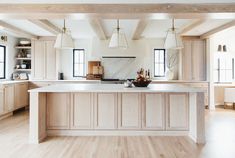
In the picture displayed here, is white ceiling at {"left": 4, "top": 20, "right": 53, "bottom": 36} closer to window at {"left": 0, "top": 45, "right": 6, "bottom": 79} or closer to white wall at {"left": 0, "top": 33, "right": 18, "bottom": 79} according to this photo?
white wall at {"left": 0, "top": 33, "right": 18, "bottom": 79}

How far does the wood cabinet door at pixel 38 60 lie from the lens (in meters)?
7.70

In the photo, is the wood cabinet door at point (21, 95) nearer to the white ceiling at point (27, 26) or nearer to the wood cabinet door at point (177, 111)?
the white ceiling at point (27, 26)

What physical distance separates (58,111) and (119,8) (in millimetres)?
2208

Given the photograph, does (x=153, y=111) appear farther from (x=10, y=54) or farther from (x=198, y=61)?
(x=10, y=54)

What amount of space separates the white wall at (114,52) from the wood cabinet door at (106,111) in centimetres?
354

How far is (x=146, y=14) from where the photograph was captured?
405 centimetres

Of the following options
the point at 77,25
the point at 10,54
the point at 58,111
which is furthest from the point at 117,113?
the point at 10,54

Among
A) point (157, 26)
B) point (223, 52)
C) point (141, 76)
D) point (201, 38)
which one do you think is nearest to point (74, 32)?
point (157, 26)

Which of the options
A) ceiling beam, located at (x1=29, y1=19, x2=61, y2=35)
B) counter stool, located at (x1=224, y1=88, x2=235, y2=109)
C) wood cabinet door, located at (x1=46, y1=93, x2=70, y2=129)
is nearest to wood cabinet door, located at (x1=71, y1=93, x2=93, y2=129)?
wood cabinet door, located at (x1=46, y1=93, x2=70, y2=129)

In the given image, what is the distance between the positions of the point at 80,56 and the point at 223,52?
5.00 metres

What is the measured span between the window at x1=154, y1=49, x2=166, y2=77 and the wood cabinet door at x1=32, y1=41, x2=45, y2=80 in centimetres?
379

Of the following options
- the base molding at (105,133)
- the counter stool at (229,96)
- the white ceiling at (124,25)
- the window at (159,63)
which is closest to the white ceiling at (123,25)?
the white ceiling at (124,25)

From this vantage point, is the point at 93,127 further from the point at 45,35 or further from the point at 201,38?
the point at 201,38

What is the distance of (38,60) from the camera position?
7719mm
